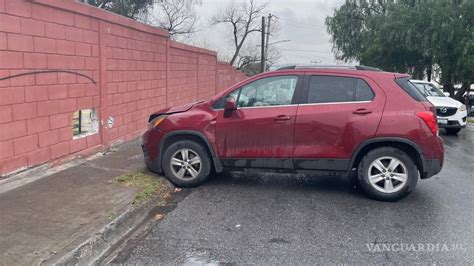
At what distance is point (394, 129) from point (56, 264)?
14.0 ft

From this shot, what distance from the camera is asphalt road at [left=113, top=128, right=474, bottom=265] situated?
4.02 metres

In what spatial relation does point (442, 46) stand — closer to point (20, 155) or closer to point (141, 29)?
point (141, 29)

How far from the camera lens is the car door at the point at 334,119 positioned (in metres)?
5.58

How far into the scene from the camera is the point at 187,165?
6.18 m

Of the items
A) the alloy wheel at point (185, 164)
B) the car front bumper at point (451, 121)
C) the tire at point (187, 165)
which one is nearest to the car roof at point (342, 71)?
the tire at point (187, 165)

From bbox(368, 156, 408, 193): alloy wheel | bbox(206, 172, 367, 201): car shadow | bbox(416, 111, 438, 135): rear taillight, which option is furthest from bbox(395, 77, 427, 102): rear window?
bbox(206, 172, 367, 201): car shadow

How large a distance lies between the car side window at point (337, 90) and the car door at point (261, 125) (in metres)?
0.25

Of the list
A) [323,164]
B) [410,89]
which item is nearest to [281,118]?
[323,164]

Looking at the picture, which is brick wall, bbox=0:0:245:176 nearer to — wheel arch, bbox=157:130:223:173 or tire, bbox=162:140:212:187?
wheel arch, bbox=157:130:223:173

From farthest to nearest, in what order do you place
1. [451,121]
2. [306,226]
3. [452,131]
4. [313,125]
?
[452,131] < [451,121] < [313,125] < [306,226]

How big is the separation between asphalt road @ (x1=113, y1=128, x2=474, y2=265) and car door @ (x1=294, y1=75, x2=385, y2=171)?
0.60 meters

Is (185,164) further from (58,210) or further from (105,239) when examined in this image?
(105,239)

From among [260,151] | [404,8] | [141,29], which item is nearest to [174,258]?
[260,151]

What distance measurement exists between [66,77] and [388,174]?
17.1 ft
